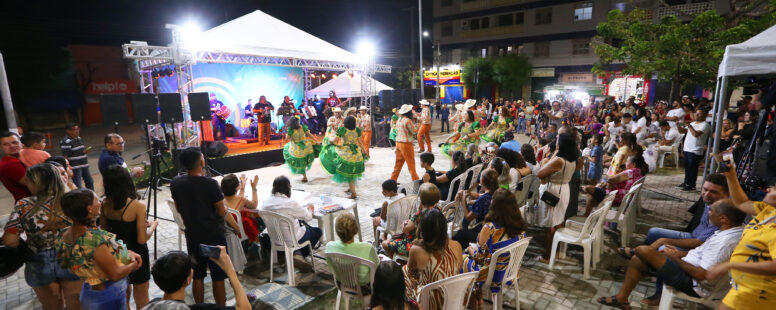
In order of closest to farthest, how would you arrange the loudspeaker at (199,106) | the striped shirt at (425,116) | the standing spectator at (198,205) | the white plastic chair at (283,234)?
the standing spectator at (198,205)
the white plastic chair at (283,234)
the loudspeaker at (199,106)
the striped shirt at (425,116)

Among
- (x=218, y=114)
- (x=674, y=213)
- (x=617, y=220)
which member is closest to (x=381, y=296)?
(x=617, y=220)

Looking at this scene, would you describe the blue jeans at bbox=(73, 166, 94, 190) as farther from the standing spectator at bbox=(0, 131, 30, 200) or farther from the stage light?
the stage light

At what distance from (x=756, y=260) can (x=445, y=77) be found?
30.2 meters

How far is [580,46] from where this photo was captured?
2630 centimetres

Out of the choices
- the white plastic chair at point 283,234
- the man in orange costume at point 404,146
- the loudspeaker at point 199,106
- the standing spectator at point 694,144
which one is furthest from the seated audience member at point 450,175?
the loudspeaker at point 199,106

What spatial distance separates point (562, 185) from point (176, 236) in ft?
16.7

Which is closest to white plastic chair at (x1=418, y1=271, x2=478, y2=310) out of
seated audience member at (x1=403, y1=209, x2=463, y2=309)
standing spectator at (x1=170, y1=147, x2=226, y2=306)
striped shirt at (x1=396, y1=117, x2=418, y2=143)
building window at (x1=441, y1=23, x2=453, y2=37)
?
seated audience member at (x1=403, y1=209, x2=463, y2=309)

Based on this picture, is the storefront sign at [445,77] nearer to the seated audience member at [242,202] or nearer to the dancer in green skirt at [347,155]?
the dancer in green skirt at [347,155]

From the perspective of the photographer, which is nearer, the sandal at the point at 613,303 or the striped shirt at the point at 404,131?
the sandal at the point at 613,303

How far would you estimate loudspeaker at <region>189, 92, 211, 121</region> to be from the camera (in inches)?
286

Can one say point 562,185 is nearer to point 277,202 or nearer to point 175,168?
point 277,202

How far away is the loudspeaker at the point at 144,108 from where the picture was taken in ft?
21.5

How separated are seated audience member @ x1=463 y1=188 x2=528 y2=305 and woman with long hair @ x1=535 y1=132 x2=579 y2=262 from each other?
1.18m

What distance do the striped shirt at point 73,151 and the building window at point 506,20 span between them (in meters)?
29.1
